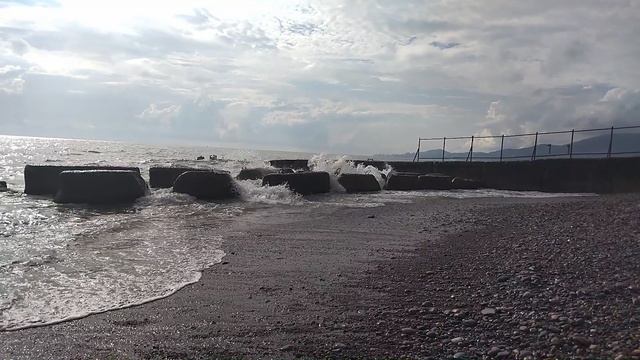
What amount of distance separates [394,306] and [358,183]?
49.8ft

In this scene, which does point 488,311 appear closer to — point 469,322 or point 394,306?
point 469,322

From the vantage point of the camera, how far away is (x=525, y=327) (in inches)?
151

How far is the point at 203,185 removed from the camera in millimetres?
15227

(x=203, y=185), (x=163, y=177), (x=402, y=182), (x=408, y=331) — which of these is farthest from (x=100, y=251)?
(x=402, y=182)

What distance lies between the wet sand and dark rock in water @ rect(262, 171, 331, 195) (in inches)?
346

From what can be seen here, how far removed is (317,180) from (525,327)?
14195 millimetres

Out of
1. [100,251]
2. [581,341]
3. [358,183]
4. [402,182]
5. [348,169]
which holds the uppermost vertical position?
[348,169]

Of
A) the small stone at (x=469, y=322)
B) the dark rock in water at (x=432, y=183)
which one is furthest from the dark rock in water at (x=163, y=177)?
the small stone at (x=469, y=322)

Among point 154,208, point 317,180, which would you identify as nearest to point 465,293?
point 154,208

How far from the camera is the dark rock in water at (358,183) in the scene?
19.5 meters

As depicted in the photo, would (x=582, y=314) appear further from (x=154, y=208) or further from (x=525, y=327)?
(x=154, y=208)

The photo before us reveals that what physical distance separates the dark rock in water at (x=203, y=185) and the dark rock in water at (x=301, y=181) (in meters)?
1.95

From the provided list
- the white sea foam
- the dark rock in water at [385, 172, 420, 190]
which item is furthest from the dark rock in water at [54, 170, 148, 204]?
the dark rock in water at [385, 172, 420, 190]

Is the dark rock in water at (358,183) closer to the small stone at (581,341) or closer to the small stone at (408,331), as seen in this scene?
the small stone at (408,331)
